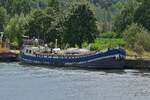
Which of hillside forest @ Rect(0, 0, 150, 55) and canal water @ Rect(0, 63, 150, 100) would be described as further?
hillside forest @ Rect(0, 0, 150, 55)

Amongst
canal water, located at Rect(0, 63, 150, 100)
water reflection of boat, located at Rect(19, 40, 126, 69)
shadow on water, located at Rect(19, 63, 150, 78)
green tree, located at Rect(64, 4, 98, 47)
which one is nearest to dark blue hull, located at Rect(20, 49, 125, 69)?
water reflection of boat, located at Rect(19, 40, 126, 69)

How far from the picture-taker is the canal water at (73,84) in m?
76.6

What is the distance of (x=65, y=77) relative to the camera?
9850 centimetres

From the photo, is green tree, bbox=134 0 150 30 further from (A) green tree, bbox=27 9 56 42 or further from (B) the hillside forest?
(A) green tree, bbox=27 9 56 42

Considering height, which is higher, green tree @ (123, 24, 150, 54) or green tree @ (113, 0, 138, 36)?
green tree @ (113, 0, 138, 36)

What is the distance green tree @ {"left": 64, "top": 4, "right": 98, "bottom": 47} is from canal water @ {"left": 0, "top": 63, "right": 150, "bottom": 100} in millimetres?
30877

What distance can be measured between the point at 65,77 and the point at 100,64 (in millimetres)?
20006

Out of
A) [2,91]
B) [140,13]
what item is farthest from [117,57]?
[140,13]

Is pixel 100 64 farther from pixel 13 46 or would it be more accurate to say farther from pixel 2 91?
pixel 13 46

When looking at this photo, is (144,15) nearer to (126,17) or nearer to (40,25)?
(40,25)

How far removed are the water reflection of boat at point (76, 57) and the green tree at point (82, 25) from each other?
1033cm

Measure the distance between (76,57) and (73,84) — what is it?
105 feet

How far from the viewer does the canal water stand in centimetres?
7656

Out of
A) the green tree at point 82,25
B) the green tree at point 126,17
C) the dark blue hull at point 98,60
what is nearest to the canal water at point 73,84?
the dark blue hull at point 98,60
